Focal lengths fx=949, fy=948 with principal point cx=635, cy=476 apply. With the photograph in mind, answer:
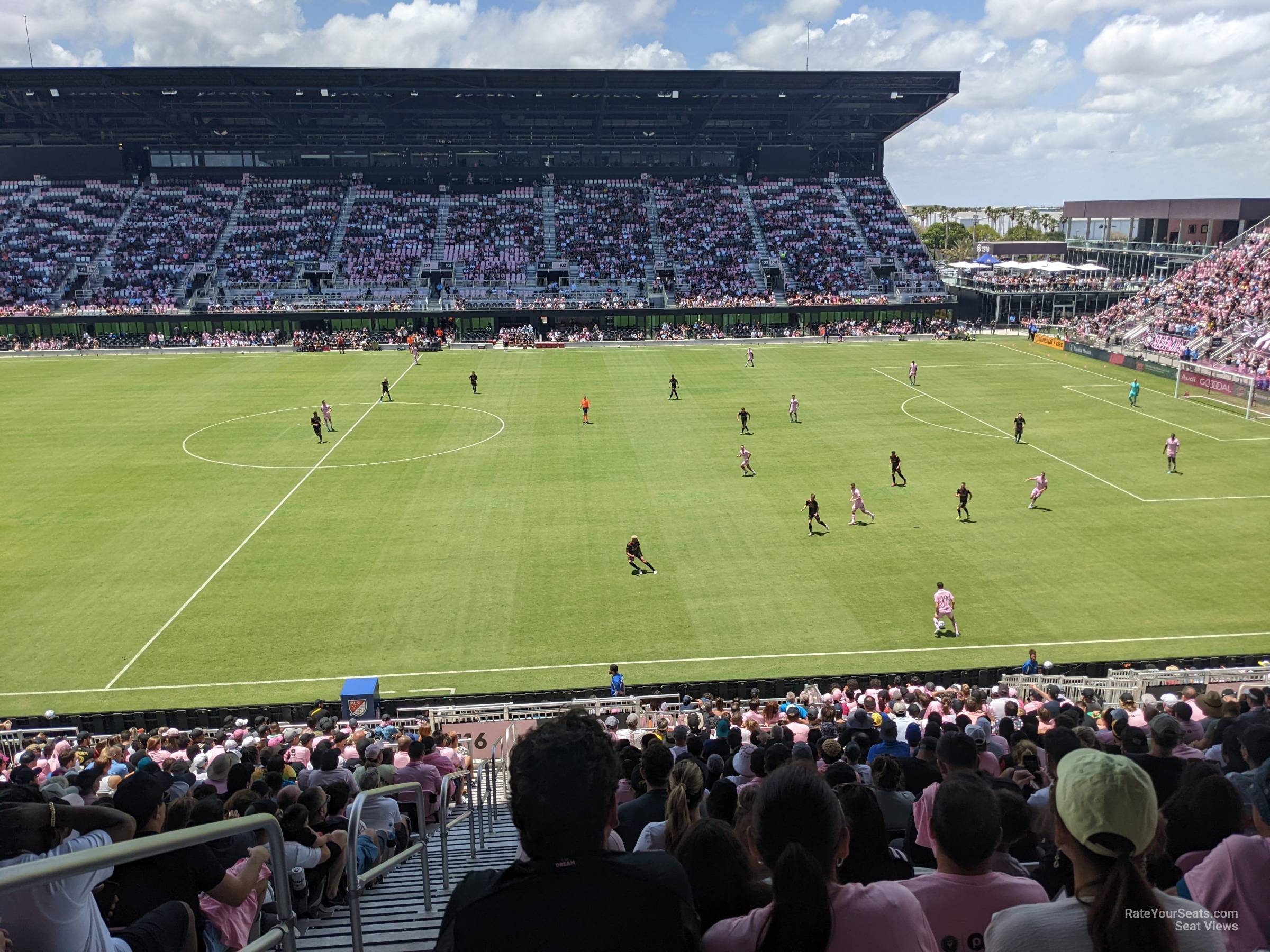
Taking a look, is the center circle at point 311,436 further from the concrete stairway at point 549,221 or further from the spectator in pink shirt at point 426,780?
the concrete stairway at point 549,221

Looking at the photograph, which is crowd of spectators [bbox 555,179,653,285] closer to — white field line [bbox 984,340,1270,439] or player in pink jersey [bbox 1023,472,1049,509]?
white field line [bbox 984,340,1270,439]

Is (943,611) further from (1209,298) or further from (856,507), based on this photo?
(1209,298)

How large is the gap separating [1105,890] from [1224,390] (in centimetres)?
5480

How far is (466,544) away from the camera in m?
29.5

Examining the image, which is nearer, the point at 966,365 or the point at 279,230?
the point at 966,365

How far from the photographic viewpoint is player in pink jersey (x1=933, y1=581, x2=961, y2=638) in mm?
22952

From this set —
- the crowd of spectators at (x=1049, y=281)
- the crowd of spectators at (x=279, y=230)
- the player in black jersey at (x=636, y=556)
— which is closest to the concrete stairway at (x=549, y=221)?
the crowd of spectators at (x=279, y=230)

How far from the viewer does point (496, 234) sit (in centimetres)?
8862

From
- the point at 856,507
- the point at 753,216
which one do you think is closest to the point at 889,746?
the point at 856,507

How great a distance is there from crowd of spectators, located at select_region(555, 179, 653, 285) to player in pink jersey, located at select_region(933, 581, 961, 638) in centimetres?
6267

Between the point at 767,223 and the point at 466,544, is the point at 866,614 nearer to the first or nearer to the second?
the point at 466,544

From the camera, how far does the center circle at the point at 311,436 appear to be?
126 ft

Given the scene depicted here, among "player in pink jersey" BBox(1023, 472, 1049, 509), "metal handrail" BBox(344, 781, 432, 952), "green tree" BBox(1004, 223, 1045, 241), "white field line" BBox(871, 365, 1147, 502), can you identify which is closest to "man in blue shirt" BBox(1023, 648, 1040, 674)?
"player in pink jersey" BBox(1023, 472, 1049, 509)

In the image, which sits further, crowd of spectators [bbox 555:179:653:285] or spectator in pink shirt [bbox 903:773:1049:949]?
crowd of spectators [bbox 555:179:653:285]
